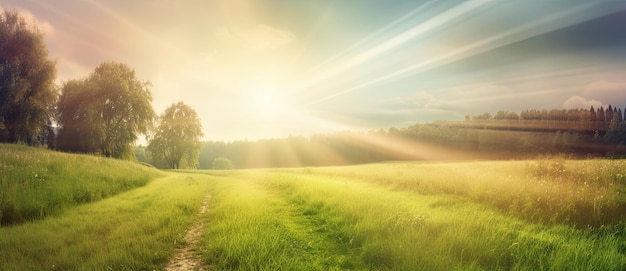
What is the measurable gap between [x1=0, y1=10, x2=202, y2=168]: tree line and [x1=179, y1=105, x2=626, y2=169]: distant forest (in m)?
82.3

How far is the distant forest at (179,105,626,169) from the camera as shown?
95188mm

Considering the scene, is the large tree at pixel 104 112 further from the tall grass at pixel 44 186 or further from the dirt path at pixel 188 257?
the dirt path at pixel 188 257

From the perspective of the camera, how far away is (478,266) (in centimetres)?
520

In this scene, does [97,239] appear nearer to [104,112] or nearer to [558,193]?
[558,193]

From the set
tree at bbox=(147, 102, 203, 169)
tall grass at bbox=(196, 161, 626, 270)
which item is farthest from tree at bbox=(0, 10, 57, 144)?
tall grass at bbox=(196, 161, 626, 270)

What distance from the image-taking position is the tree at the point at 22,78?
28.5 meters

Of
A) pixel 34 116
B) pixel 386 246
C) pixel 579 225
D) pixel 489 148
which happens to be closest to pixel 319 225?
pixel 386 246

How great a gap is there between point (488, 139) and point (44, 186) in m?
119

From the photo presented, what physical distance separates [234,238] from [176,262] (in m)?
1.18

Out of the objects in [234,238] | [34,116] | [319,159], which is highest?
[34,116]

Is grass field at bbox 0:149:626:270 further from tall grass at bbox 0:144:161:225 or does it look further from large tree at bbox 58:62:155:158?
large tree at bbox 58:62:155:158

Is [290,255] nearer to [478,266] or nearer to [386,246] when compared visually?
[386,246]

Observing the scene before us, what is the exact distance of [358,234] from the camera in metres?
7.04

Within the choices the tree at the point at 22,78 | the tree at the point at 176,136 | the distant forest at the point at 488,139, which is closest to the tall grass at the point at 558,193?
the tree at the point at 22,78
